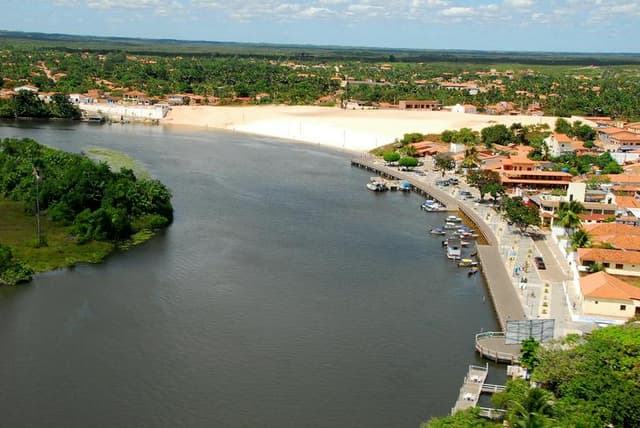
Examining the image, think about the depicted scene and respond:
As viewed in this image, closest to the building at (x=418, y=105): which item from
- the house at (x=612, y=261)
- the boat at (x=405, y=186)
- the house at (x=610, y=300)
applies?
the boat at (x=405, y=186)

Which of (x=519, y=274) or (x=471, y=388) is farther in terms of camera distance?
(x=519, y=274)

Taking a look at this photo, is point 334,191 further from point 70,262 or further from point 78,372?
point 78,372

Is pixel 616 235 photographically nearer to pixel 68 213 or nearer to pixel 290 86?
pixel 68 213

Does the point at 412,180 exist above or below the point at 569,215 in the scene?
below

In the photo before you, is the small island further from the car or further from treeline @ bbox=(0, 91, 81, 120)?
treeline @ bbox=(0, 91, 81, 120)

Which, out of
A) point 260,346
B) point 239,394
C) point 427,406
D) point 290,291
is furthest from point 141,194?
point 427,406

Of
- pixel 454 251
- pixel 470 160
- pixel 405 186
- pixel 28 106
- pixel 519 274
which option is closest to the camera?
pixel 519 274

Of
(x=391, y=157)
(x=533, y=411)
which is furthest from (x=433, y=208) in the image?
(x=533, y=411)

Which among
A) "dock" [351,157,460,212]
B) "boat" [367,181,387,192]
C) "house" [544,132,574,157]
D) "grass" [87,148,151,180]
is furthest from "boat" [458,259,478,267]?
"house" [544,132,574,157]
